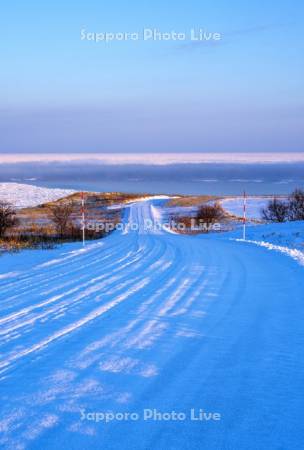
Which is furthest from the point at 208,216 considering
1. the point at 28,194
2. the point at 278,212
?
the point at 28,194

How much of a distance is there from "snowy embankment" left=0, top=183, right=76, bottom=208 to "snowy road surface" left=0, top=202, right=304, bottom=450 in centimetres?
7468

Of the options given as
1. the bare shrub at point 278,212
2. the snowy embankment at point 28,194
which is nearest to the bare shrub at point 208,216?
the bare shrub at point 278,212

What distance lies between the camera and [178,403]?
14.9 ft

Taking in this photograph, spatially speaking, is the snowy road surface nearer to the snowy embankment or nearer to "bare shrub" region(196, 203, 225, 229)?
"bare shrub" region(196, 203, 225, 229)

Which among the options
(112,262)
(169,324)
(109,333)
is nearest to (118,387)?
(109,333)

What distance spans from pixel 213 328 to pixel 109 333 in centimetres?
148

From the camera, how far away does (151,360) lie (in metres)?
5.66

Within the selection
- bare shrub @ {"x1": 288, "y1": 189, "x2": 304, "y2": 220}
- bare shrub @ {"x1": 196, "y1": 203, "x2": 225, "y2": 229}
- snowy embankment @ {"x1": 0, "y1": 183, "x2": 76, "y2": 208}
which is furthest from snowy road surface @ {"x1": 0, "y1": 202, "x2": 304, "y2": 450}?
snowy embankment @ {"x1": 0, "y1": 183, "x2": 76, "y2": 208}

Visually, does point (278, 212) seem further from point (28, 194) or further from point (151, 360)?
point (28, 194)

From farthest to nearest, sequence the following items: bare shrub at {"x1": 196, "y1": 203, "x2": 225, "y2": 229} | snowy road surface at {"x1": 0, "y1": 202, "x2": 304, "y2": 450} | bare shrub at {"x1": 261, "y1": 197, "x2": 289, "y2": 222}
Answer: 1. bare shrub at {"x1": 261, "y1": 197, "x2": 289, "y2": 222}
2. bare shrub at {"x1": 196, "y1": 203, "x2": 225, "y2": 229}
3. snowy road surface at {"x1": 0, "y1": 202, "x2": 304, "y2": 450}

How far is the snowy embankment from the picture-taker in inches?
3403

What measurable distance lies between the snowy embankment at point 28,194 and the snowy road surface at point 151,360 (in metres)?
74.7

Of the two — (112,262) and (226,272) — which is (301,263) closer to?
(226,272)

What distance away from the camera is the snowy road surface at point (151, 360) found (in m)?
4.09
